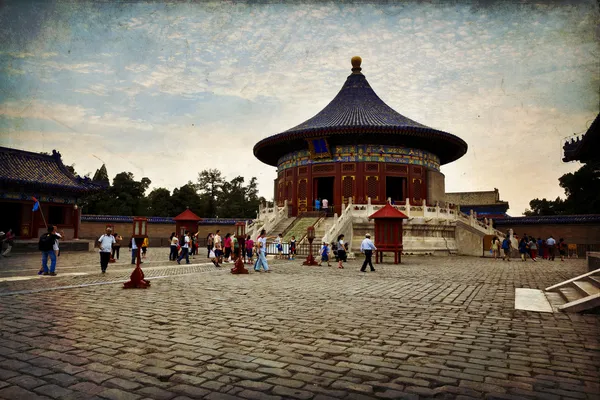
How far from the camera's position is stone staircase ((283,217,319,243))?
2344 centimetres

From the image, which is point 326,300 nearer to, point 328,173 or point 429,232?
point 429,232

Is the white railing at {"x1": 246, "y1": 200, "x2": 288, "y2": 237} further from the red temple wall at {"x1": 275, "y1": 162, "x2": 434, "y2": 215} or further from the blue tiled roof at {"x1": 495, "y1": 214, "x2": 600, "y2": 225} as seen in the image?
the blue tiled roof at {"x1": 495, "y1": 214, "x2": 600, "y2": 225}

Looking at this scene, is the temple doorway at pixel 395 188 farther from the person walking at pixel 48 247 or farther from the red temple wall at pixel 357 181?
the person walking at pixel 48 247

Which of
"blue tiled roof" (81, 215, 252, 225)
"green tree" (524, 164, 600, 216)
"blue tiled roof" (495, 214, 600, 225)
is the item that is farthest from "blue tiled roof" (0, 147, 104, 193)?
"green tree" (524, 164, 600, 216)

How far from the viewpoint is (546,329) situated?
17.9 ft

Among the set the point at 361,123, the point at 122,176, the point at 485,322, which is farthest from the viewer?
the point at 122,176

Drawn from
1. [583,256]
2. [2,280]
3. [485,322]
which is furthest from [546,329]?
[583,256]

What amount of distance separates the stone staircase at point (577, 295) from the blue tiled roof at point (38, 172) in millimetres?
26379

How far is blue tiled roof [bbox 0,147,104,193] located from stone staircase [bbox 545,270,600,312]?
2638 cm

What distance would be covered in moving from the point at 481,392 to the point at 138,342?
11.3 feet

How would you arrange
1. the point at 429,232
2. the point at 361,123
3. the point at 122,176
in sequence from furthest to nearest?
the point at 122,176 < the point at 361,123 < the point at 429,232

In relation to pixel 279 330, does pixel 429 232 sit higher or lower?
higher

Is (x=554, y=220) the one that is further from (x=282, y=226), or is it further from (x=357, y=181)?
(x=282, y=226)

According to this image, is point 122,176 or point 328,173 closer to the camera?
point 328,173
